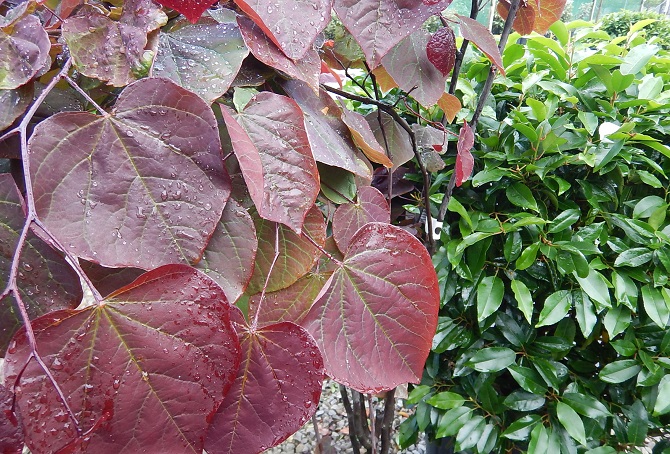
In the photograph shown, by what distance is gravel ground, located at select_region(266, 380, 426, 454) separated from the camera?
1770 mm

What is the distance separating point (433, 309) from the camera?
0.45 metres

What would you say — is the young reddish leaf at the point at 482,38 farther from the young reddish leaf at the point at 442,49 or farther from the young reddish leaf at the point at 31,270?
the young reddish leaf at the point at 31,270

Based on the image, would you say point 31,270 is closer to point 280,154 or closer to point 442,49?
point 280,154

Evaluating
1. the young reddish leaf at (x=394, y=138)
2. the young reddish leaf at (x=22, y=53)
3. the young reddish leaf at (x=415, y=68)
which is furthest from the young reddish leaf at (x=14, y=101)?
the young reddish leaf at (x=394, y=138)

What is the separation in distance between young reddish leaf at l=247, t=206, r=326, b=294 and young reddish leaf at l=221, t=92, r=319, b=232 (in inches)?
2.2

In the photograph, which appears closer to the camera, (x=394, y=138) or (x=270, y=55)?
(x=270, y=55)

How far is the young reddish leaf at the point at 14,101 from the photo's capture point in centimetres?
36

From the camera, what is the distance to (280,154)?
16.3 inches

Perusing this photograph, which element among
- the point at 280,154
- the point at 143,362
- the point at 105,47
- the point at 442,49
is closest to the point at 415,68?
the point at 442,49

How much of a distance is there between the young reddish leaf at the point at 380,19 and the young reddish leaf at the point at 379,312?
18cm

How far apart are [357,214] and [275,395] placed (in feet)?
0.82

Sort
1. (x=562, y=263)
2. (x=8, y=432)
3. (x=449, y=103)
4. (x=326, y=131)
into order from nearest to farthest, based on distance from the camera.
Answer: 1. (x=8, y=432)
2. (x=326, y=131)
3. (x=449, y=103)
4. (x=562, y=263)

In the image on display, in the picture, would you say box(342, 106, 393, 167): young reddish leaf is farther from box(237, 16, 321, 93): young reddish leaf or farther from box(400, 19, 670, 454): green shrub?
box(400, 19, 670, 454): green shrub

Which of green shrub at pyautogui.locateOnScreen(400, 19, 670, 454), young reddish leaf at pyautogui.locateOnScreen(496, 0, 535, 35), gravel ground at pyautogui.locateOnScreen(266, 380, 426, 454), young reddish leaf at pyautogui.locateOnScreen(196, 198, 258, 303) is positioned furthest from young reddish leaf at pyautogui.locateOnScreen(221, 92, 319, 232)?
gravel ground at pyautogui.locateOnScreen(266, 380, 426, 454)
